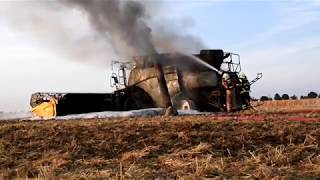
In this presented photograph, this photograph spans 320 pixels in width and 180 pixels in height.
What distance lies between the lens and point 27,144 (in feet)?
40.3

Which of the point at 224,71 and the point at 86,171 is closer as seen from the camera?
the point at 86,171

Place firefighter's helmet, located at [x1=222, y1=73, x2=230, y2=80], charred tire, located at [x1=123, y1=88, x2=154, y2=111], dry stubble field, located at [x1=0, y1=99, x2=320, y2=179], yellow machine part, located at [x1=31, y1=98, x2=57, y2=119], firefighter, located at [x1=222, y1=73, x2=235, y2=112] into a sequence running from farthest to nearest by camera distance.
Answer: charred tire, located at [x1=123, y1=88, x2=154, y2=111] < yellow machine part, located at [x1=31, y1=98, x2=57, y2=119] < firefighter's helmet, located at [x1=222, y1=73, x2=230, y2=80] < firefighter, located at [x1=222, y1=73, x2=235, y2=112] < dry stubble field, located at [x1=0, y1=99, x2=320, y2=179]

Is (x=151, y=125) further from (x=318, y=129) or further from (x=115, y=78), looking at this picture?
(x=115, y=78)

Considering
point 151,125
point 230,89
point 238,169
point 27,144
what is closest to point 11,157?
point 27,144

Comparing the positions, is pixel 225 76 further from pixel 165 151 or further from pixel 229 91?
pixel 165 151

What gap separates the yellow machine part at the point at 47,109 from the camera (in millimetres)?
26336

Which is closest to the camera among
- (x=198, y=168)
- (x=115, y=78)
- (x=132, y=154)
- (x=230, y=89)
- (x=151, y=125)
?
(x=198, y=168)

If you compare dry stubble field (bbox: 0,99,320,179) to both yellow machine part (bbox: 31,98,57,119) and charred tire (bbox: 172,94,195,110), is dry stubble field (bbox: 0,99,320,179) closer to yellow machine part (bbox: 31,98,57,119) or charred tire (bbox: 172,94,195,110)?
charred tire (bbox: 172,94,195,110)

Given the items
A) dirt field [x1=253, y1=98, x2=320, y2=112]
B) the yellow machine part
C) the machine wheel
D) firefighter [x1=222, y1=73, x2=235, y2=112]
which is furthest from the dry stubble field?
dirt field [x1=253, y1=98, x2=320, y2=112]

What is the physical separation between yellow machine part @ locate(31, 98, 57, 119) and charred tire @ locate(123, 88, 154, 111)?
3697mm

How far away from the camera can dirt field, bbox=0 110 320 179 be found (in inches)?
344

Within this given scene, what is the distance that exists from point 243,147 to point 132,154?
2.09 m

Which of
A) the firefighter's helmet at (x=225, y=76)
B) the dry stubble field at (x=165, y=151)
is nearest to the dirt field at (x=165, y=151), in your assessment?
the dry stubble field at (x=165, y=151)

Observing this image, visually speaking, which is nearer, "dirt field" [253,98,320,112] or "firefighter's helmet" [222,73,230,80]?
"firefighter's helmet" [222,73,230,80]
